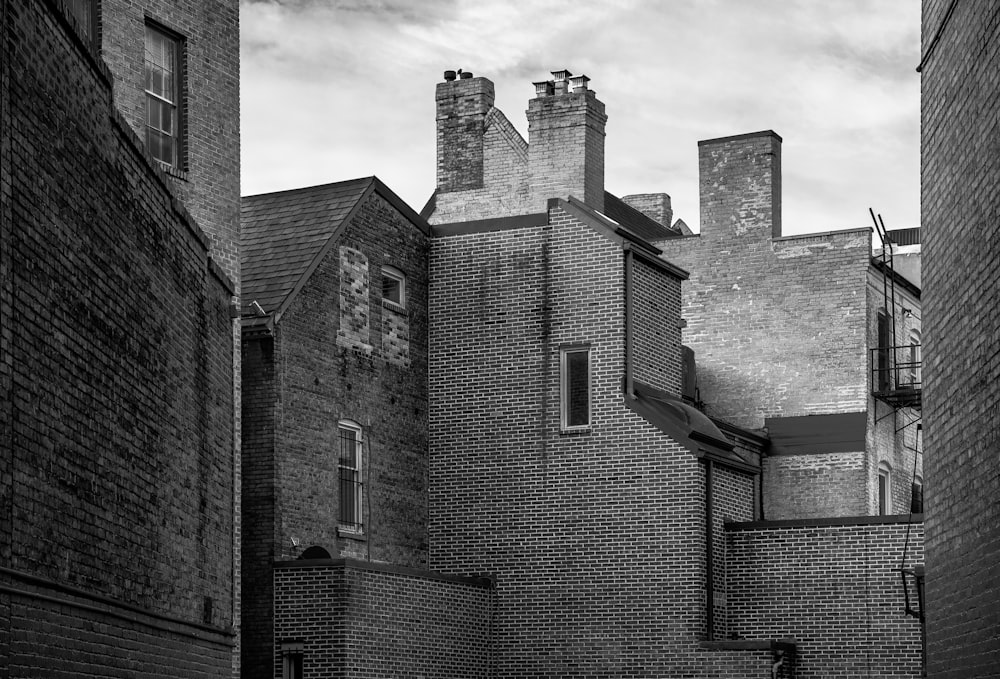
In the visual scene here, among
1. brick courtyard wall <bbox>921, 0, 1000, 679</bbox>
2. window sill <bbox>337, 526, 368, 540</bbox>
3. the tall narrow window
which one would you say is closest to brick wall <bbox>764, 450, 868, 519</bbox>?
the tall narrow window

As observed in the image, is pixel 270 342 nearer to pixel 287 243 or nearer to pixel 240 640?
pixel 287 243

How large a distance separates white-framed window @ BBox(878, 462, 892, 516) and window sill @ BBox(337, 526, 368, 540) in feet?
43.5

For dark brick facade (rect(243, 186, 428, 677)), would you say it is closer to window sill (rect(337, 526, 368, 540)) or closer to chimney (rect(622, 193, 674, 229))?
window sill (rect(337, 526, 368, 540))

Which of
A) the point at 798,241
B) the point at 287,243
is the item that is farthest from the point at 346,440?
the point at 798,241

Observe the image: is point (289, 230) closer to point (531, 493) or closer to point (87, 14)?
point (531, 493)

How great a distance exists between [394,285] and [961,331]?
1670cm

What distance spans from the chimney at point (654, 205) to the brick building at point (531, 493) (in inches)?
725

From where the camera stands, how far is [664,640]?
2695 centimetres

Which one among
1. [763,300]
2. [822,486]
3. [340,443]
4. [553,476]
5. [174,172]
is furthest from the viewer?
[763,300]

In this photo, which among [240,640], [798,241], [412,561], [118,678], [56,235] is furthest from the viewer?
[798,241]

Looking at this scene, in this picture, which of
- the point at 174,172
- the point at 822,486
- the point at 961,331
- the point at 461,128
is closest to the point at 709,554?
the point at 822,486

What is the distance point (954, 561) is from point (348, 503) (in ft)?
48.7

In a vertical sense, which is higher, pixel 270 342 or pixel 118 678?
pixel 270 342

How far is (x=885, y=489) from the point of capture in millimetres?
36281
